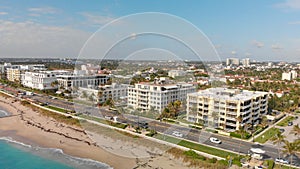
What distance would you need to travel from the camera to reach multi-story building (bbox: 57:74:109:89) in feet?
92.8

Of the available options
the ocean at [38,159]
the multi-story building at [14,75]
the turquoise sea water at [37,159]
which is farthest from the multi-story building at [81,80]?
the turquoise sea water at [37,159]

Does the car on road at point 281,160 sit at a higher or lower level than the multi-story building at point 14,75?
lower

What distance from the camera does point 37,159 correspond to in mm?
11492

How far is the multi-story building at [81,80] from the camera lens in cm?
2828

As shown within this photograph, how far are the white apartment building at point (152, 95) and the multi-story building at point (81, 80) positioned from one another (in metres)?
9.82

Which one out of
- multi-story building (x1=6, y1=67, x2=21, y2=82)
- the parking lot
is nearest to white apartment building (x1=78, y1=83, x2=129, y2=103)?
the parking lot

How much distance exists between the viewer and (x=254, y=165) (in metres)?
10.2

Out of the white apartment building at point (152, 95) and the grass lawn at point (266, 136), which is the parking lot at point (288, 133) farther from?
the white apartment building at point (152, 95)

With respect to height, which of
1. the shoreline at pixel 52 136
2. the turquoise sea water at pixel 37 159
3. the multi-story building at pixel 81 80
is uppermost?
the multi-story building at pixel 81 80

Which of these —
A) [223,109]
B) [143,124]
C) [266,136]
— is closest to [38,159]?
[143,124]

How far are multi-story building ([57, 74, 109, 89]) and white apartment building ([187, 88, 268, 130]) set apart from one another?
14.3 meters

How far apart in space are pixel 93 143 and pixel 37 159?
113 inches

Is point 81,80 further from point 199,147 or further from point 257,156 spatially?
point 257,156

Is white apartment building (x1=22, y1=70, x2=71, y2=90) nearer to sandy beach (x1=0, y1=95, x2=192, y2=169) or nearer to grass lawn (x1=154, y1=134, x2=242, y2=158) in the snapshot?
sandy beach (x1=0, y1=95, x2=192, y2=169)
